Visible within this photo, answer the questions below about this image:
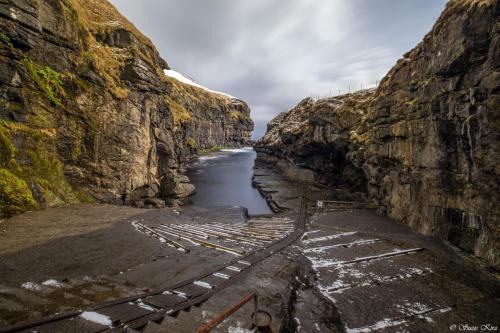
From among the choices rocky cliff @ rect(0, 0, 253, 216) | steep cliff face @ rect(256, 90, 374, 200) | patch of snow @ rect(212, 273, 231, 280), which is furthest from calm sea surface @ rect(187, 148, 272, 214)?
patch of snow @ rect(212, 273, 231, 280)

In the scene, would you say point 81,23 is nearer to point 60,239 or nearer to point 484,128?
point 60,239

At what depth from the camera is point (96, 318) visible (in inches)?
229

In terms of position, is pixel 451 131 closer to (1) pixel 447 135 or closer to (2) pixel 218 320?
(1) pixel 447 135

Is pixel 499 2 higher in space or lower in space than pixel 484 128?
higher

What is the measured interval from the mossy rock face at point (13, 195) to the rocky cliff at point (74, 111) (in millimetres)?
63

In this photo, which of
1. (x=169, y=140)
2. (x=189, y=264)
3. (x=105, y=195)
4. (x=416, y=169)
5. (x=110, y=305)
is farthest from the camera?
(x=169, y=140)

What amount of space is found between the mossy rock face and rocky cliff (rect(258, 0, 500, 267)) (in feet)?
92.1

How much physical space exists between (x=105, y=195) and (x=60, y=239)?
44.9 feet

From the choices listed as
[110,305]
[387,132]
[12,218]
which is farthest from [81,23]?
[387,132]

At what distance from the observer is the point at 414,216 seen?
60.1 feet

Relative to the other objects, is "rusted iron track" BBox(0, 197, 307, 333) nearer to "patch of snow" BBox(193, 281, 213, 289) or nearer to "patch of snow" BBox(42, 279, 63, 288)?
"patch of snow" BBox(193, 281, 213, 289)

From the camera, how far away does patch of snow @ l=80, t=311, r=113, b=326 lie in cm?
567

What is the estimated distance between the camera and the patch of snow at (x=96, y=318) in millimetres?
5668

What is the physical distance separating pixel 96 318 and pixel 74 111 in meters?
24.2
